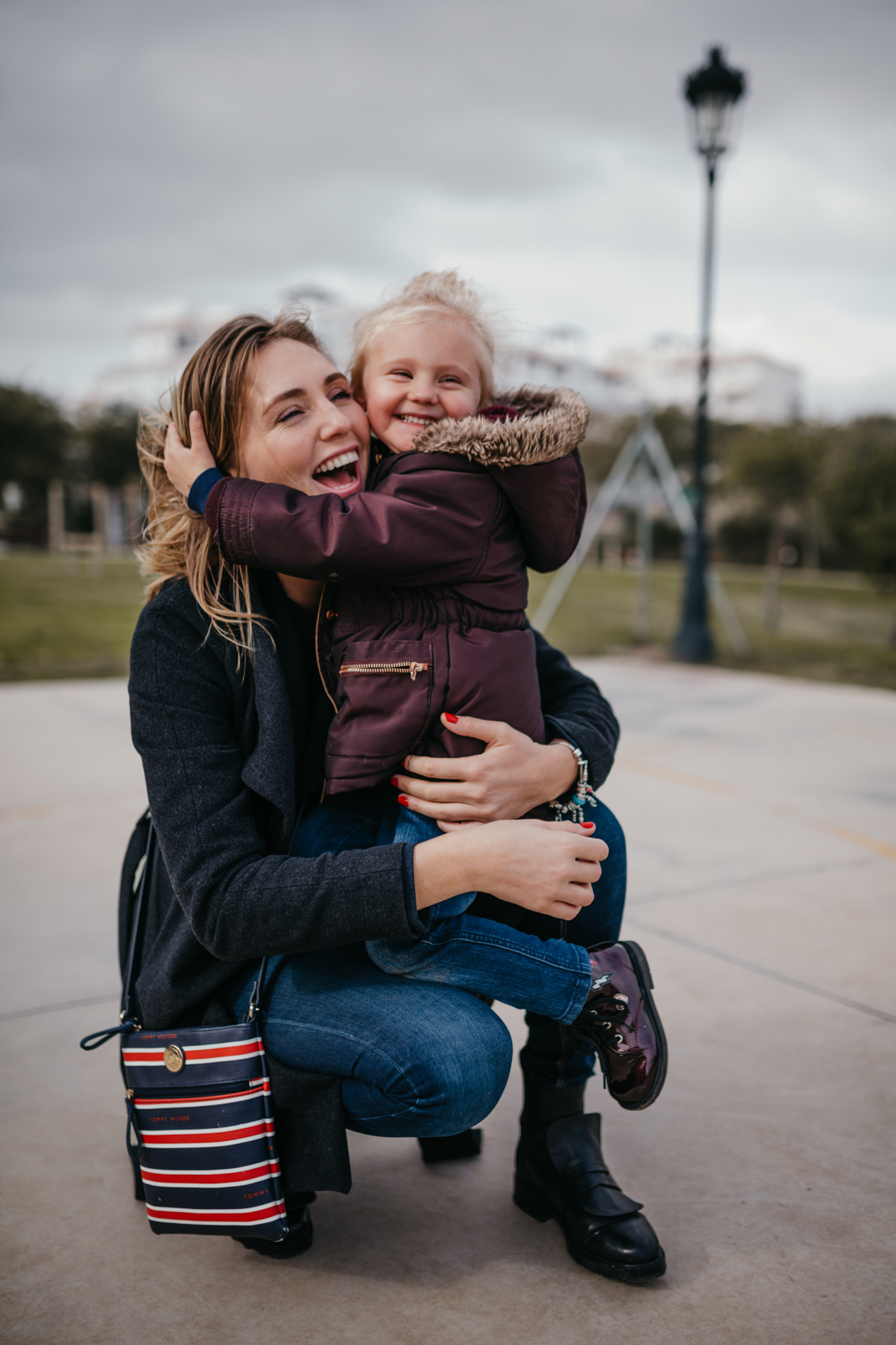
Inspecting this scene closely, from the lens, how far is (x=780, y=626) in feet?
47.4

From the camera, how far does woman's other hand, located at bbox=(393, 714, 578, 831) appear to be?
1.66 m

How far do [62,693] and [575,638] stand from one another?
6.19 m

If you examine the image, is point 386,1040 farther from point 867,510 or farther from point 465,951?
point 867,510

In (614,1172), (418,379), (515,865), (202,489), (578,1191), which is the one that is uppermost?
(418,379)

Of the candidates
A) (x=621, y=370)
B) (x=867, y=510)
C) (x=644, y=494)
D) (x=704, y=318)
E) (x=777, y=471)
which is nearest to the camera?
(x=704, y=318)

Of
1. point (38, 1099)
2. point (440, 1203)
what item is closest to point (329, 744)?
point (440, 1203)

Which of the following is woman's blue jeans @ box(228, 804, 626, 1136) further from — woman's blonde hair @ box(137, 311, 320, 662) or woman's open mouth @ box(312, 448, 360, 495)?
woman's open mouth @ box(312, 448, 360, 495)

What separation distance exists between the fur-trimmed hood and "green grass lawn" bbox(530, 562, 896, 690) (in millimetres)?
8152

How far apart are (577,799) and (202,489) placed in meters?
0.86

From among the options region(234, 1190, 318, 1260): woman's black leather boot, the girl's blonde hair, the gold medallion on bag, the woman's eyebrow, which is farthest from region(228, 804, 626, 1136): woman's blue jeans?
the girl's blonde hair

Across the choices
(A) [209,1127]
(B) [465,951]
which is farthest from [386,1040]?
(A) [209,1127]

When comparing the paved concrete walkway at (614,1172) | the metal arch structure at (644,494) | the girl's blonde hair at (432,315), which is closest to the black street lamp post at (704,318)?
the metal arch structure at (644,494)

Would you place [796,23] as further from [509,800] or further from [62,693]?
[509,800]

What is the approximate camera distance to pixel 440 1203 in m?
1.95
